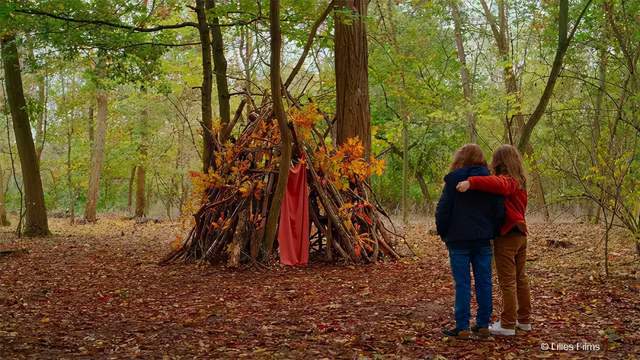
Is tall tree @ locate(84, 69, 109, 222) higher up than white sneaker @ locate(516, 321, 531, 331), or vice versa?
tall tree @ locate(84, 69, 109, 222)

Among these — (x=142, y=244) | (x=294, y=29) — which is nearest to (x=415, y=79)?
(x=294, y=29)

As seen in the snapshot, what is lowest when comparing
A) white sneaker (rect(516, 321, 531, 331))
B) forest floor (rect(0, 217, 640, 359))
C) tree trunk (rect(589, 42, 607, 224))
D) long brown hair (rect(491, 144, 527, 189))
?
forest floor (rect(0, 217, 640, 359))

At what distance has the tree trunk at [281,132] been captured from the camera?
5871 mm

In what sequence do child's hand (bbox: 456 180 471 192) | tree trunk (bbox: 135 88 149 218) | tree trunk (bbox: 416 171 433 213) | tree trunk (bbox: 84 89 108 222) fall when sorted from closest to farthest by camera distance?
child's hand (bbox: 456 180 471 192)
tree trunk (bbox: 84 89 108 222)
tree trunk (bbox: 416 171 433 213)
tree trunk (bbox: 135 88 149 218)

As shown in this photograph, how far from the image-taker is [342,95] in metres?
8.38

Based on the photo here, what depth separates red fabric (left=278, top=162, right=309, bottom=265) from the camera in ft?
24.5

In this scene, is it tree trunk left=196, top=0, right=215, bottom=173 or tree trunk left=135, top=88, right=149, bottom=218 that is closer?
tree trunk left=196, top=0, right=215, bottom=173

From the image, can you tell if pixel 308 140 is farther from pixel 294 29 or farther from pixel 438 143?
pixel 438 143

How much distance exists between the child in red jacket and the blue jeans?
11 centimetres

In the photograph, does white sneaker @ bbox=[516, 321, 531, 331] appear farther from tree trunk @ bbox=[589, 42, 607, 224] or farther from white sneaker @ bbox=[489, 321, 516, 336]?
tree trunk @ bbox=[589, 42, 607, 224]

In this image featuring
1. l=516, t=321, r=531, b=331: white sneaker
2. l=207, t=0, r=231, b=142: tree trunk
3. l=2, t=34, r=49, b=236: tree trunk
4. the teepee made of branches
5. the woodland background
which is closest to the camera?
l=516, t=321, r=531, b=331: white sneaker

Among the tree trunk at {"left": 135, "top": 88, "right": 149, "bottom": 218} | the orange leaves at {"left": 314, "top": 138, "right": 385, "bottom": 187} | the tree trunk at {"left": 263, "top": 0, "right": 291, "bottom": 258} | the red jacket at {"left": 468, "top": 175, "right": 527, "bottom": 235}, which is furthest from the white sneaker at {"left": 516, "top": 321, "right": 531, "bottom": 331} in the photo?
the tree trunk at {"left": 135, "top": 88, "right": 149, "bottom": 218}

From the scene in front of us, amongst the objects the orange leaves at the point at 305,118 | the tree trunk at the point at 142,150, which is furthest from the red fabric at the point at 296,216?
the tree trunk at the point at 142,150

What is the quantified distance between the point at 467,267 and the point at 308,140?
4.21 metres
